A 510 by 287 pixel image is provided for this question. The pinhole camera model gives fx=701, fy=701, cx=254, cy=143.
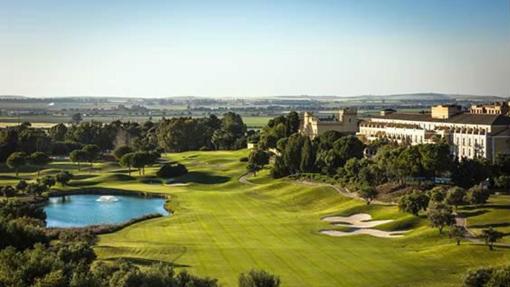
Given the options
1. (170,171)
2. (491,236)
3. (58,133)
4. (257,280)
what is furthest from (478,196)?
(58,133)

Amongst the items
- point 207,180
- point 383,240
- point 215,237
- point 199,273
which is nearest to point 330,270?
point 199,273

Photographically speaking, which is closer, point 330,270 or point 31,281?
point 31,281

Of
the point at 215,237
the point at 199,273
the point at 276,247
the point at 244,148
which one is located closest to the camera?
the point at 199,273

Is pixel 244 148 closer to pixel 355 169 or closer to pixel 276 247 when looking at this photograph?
pixel 355 169

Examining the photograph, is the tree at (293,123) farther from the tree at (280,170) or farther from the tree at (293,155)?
the tree at (293,155)

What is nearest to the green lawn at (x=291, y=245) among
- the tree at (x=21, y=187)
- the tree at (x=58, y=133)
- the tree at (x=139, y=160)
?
the tree at (x=21, y=187)

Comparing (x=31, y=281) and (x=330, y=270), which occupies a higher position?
(x=31, y=281)
